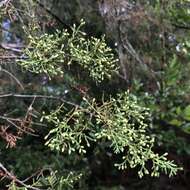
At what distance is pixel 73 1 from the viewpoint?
2748mm

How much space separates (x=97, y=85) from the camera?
268 centimetres

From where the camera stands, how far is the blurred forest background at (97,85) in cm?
161

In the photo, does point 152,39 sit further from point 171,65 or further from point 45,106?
point 45,106

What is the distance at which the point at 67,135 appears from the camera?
1485 millimetres

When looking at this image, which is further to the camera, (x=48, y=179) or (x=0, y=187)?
(x=0, y=187)

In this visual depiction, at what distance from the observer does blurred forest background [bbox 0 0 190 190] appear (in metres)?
1.61

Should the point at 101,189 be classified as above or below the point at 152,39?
below

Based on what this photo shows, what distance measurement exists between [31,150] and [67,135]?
2.09 metres

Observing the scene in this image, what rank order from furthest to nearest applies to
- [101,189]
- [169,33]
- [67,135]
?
[101,189], [169,33], [67,135]

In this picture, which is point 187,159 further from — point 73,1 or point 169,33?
point 73,1

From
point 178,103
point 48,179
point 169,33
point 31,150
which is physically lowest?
point 48,179

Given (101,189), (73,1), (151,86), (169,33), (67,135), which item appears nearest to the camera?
(67,135)

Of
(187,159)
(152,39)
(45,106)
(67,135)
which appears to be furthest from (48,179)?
(187,159)

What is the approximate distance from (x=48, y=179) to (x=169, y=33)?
64.9 inches
